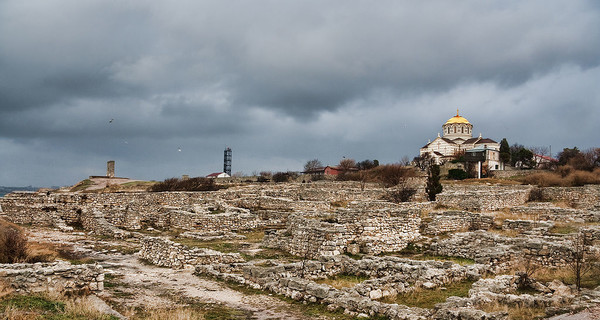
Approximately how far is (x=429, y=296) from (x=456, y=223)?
1145 centimetres

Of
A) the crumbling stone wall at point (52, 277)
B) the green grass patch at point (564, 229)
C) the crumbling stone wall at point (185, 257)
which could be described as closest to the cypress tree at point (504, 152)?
the green grass patch at point (564, 229)

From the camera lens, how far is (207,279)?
1370 centimetres

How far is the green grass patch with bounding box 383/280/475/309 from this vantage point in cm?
1109

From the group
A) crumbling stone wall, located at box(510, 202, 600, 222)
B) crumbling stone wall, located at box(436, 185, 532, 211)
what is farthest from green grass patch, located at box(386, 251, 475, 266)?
crumbling stone wall, located at box(436, 185, 532, 211)

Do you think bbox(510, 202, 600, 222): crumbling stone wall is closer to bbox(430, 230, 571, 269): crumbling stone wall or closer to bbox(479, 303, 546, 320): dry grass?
bbox(430, 230, 571, 269): crumbling stone wall

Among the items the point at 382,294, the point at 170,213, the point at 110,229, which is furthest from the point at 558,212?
the point at 110,229

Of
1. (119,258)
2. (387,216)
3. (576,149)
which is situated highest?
(576,149)

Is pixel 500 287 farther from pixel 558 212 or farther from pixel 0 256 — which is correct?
pixel 558 212

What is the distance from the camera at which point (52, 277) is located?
35.4ft

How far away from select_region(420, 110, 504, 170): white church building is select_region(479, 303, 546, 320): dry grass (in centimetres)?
8293

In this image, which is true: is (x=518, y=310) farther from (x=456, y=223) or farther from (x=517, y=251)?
(x=456, y=223)

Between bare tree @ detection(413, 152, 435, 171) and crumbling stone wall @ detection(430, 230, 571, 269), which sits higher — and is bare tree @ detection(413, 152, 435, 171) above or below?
above

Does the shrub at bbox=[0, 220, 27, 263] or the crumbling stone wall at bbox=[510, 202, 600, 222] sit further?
the crumbling stone wall at bbox=[510, 202, 600, 222]

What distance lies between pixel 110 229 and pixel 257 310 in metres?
16.0
